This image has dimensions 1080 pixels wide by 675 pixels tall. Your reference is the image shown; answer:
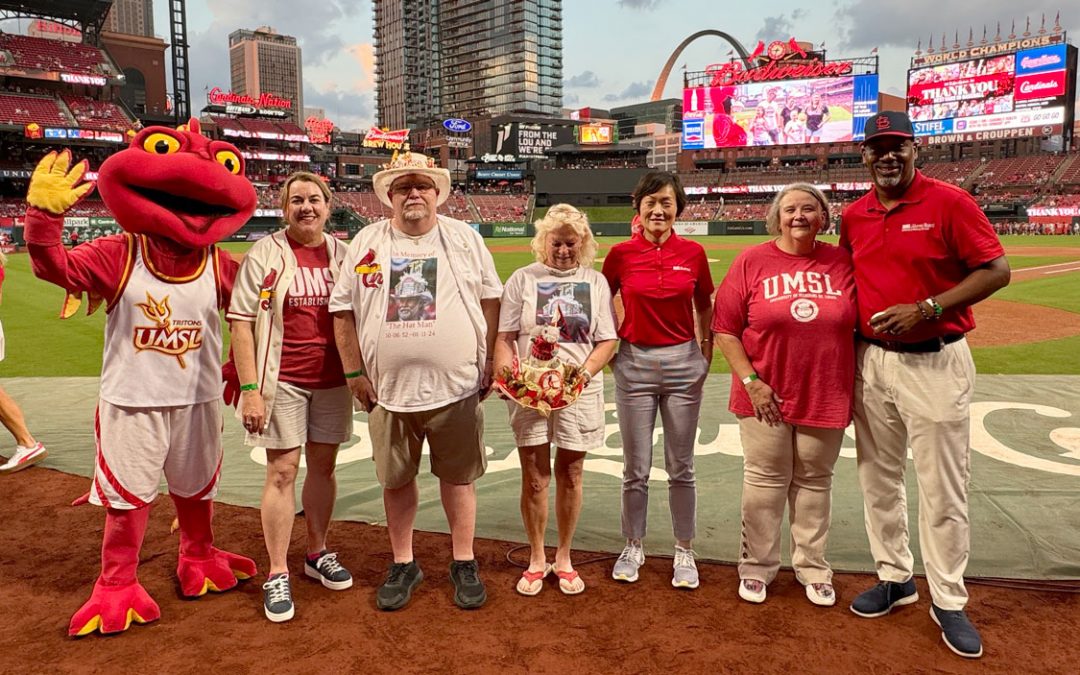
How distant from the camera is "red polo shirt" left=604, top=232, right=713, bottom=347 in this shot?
380cm

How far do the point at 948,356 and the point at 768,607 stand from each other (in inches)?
57.5

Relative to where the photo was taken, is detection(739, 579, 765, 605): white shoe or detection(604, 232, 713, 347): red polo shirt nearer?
detection(739, 579, 765, 605): white shoe

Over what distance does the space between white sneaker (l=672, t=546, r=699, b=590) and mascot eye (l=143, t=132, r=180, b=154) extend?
333 cm

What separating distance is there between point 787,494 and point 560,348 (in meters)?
1.40

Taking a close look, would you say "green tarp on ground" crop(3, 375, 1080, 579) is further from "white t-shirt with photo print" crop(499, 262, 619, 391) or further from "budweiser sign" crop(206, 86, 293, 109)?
"budweiser sign" crop(206, 86, 293, 109)

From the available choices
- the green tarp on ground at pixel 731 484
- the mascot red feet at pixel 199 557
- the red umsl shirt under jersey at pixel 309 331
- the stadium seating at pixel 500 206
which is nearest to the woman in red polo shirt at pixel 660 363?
the green tarp on ground at pixel 731 484

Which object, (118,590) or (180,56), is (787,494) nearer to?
(118,590)

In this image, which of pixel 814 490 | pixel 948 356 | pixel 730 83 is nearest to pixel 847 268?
pixel 948 356

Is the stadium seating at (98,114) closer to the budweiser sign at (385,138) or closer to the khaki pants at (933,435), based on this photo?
the budweiser sign at (385,138)

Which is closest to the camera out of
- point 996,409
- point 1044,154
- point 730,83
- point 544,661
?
point 544,661

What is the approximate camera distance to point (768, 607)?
352 cm

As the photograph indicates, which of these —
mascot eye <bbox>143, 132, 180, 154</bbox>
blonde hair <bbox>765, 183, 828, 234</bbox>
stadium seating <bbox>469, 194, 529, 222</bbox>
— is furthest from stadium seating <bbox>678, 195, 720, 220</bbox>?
mascot eye <bbox>143, 132, 180, 154</bbox>

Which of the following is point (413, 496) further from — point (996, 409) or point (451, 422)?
point (996, 409)

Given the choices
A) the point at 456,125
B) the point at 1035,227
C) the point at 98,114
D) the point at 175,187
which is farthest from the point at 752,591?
the point at 456,125
